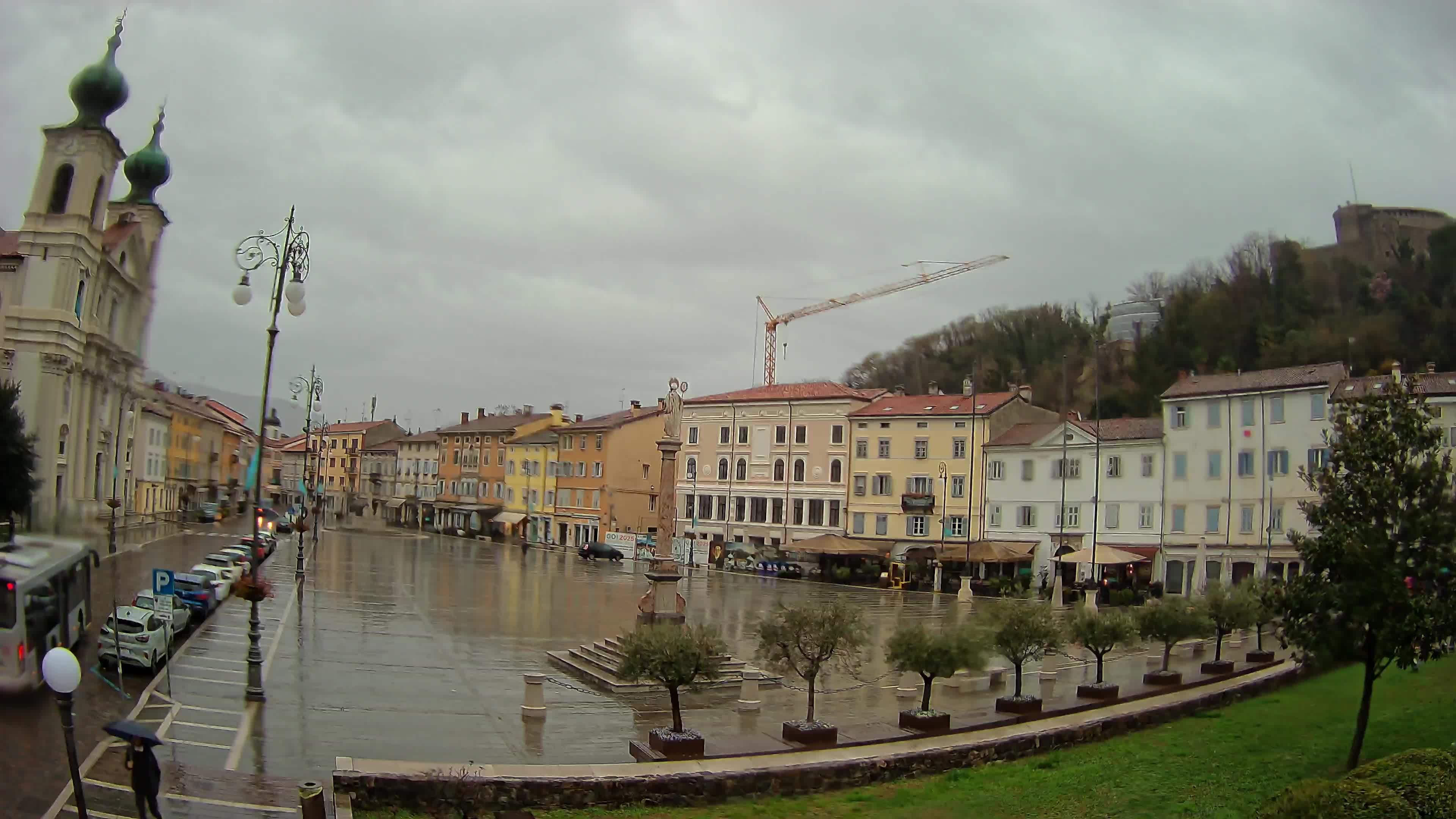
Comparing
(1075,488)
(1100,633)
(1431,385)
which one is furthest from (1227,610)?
(1075,488)

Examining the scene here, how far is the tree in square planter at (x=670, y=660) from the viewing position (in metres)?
16.9

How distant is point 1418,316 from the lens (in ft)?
220

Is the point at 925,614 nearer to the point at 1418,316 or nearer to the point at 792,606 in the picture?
the point at 792,606

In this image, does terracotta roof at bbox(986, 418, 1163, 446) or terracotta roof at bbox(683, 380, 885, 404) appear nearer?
terracotta roof at bbox(986, 418, 1163, 446)

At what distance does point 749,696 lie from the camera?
21562 mm

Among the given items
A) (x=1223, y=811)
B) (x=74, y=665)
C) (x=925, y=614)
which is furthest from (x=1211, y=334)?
(x=74, y=665)

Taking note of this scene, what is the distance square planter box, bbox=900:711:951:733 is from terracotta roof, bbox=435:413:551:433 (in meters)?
77.7

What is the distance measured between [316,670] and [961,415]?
43832mm

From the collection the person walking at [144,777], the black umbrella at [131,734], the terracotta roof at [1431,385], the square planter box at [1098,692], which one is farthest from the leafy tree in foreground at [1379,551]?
the terracotta roof at [1431,385]

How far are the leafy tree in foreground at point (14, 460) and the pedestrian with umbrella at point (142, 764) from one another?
4.53m

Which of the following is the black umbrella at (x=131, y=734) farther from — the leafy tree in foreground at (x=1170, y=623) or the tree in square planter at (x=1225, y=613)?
the tree in square planter at (x=1225, y=613)

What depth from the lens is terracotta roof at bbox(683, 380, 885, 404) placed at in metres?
66.3

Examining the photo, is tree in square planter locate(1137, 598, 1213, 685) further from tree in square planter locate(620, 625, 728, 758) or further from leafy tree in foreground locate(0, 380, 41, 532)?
leafy tree in foreground locate(0, 380, 41, 532)

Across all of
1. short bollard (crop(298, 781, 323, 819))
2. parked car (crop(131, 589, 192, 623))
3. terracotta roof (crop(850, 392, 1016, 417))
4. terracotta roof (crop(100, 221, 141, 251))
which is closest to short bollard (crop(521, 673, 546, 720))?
parked car (crop(131, 589, 192, 623))
